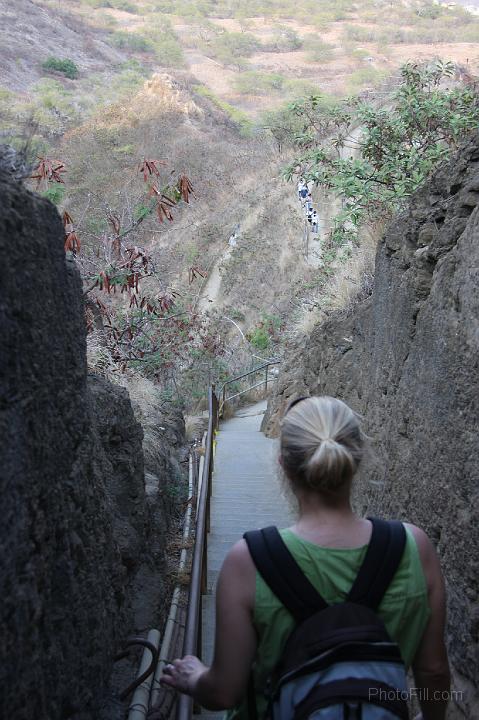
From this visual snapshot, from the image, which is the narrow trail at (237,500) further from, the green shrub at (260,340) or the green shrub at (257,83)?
the green shrub at (257,83)

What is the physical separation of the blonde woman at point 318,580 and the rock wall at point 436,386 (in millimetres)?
203

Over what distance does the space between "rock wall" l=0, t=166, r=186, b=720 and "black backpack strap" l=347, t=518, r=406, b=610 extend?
0.97m

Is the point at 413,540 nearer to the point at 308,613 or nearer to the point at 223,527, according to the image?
the point at 308,613

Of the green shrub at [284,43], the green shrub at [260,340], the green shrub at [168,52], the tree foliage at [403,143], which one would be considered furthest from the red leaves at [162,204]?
the green shrub at [284,43]

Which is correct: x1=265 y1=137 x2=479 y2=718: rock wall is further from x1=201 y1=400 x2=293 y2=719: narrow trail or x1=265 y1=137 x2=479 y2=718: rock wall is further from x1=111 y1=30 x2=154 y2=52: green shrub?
x1=111 y1=30 x2=154 y2=52: green shrub

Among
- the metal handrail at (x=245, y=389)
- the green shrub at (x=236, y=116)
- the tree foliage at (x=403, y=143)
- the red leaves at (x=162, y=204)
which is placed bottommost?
the metal handrail at (x=245, y=389)

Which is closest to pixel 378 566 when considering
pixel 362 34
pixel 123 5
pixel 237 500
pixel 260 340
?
pixel 237 500

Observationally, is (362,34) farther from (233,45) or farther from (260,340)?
(260,340)

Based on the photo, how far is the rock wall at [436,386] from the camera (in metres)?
3.60

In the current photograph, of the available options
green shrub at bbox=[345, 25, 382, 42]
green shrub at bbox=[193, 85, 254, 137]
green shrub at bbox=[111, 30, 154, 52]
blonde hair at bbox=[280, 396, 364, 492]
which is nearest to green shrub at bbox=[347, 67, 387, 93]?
green shrub at bbox=[193, 85, 254, 137]

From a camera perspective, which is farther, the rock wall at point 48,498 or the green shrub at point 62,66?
the green shrub at point 62,66

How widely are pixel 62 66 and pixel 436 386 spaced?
192 ft

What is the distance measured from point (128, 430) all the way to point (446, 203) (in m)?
2.78

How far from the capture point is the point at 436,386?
437 centimetres
